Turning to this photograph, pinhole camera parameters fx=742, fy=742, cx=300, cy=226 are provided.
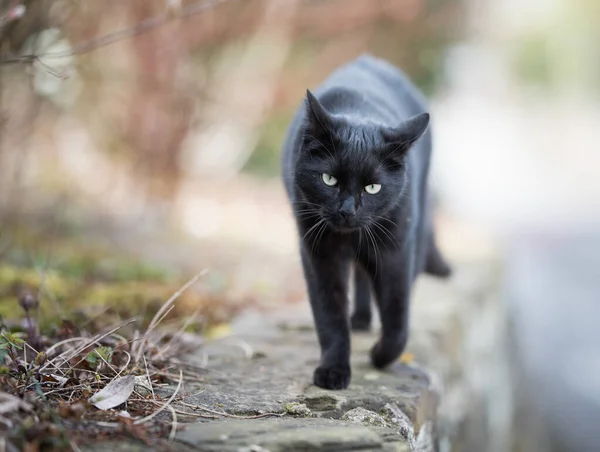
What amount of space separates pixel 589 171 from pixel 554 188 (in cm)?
448

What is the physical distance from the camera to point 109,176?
7.23m

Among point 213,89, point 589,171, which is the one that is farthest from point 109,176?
point 589,171

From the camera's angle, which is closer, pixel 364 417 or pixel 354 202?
pixel 364 417

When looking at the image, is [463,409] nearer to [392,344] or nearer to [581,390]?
[392,344]

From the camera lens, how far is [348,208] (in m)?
2.37

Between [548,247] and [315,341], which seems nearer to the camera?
[315,341]

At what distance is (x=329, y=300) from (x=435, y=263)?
3.19 ft

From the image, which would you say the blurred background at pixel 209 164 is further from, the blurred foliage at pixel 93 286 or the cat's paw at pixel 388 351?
the cat's paw at pixel 388 351

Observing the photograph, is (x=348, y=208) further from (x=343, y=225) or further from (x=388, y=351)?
(x=388, y=351)

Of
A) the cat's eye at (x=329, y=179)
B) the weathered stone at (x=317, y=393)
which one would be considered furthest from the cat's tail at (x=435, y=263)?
the cat's eye at (x=329, y=179)

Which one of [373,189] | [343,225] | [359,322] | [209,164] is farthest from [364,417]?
[209,164]

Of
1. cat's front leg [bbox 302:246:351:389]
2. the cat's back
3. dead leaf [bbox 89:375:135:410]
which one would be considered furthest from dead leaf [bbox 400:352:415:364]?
dead leaf [bbox 89:375:135:410]

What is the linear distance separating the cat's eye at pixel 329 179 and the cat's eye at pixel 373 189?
0.11 m

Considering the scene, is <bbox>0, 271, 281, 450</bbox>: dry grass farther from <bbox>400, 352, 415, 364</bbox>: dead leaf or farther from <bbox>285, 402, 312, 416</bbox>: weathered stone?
<bbox>400, 352, 415, 364</bbox>: dead leaf
